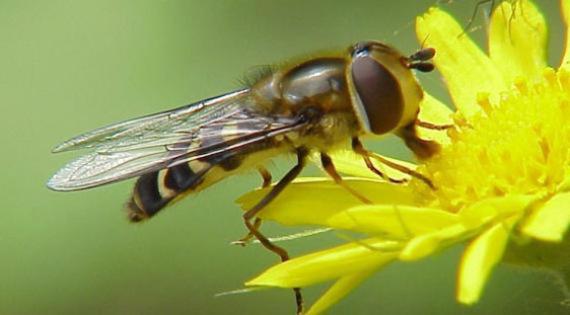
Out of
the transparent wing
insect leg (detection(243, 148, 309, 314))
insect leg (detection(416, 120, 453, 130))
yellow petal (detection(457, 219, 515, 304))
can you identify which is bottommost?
yellow petal (detection(457, 219, 515, 304))

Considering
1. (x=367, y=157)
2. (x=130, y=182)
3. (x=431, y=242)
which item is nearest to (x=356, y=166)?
(x=367, y=157)

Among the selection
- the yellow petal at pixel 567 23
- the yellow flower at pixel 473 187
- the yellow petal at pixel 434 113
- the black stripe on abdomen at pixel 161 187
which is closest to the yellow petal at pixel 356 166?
the yellow flower at pixel 473 187

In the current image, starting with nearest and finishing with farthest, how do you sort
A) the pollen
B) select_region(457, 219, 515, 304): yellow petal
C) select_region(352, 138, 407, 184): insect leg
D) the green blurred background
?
1. select_region(457, 219, 515, 304): yellow petal
2. the pollen
3. select_region(352, 138, 407, 184): insect leg
4. the green blurred background

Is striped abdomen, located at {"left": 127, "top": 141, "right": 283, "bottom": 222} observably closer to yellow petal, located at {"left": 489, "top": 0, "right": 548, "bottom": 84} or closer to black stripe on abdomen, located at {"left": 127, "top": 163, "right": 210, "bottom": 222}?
black stripe on abdomen, located at {"left": 127, "top": 163, "right": 210, "bottom": 222}

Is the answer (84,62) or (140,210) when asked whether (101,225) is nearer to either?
(84,62)

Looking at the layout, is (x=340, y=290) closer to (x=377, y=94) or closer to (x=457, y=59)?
(x=377, y=94)

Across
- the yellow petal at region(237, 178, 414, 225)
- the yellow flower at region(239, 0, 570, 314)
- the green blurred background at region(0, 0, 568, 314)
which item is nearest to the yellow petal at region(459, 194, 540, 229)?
the yellow flower at region(239, 0, 570, 314)

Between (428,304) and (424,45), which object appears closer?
(424,45)

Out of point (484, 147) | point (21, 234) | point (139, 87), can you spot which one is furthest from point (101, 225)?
point (484, 147)
